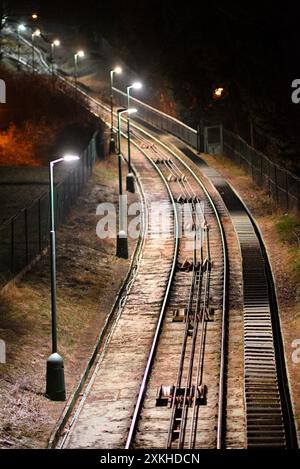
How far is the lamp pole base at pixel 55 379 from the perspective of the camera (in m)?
26.4

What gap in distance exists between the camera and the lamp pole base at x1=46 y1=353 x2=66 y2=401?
26438 mm

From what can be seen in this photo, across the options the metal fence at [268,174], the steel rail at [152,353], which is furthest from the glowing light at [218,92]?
the steel rail at [152,353]

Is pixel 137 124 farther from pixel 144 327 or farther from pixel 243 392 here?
pixel 243 392

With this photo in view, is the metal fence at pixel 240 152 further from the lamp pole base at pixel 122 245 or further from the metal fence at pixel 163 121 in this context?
the lamp pole base at pixel 122 245

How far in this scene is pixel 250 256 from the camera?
41.7 m

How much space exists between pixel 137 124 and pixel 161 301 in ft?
161

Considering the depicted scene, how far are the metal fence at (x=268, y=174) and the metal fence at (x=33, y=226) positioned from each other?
1102 centimetres

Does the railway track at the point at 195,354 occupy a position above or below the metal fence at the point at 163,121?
below

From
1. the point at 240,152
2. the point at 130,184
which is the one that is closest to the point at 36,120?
the point at 240,152

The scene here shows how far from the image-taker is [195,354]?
30.3 m

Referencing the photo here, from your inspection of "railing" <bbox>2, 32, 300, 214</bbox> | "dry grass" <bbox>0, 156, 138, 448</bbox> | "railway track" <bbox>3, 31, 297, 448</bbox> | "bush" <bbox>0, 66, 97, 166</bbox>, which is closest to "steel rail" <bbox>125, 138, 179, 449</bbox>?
"railway track" <bbox>3, 31, 297, 448</bbox>

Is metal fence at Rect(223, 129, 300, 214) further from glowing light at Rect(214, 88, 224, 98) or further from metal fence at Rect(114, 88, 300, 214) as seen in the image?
glowing light at Rect(214, 88, 224, 98)

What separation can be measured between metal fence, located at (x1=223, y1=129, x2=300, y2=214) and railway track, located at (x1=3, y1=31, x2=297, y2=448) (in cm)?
253

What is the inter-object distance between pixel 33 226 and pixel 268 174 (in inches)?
667
